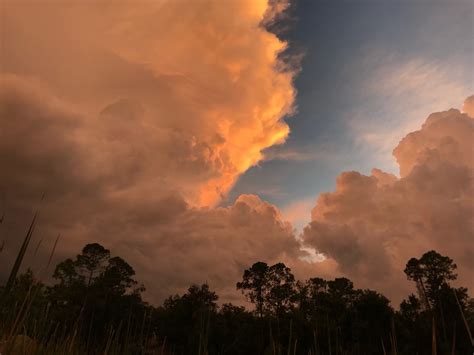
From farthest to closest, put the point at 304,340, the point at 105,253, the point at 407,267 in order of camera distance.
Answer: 1. the point at 105,253
2. the point at 407,267
3. the point at 304,340

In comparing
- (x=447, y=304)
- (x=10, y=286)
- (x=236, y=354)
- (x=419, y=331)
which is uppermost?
(x=447, y=304)

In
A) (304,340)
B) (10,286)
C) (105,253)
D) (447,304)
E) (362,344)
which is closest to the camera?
(10,286)

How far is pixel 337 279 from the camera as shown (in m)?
72.0

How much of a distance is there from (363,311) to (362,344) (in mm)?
8081

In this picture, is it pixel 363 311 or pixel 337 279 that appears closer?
pixel 363 311

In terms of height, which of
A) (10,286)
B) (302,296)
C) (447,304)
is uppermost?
(302,296)

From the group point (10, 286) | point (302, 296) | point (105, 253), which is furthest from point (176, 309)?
point (10, 286)

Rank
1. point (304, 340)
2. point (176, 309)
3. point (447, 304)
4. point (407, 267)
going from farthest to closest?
point (176, 309) < point (407, 267) < point (304, 340) < point (447, 304)

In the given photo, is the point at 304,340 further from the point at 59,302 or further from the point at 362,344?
the point at 59,302

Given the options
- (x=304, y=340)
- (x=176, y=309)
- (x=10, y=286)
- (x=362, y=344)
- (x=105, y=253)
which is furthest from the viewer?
(x=105, y=253)

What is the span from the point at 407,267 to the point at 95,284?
55.3 meters

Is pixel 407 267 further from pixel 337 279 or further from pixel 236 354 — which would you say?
pixel 236 354

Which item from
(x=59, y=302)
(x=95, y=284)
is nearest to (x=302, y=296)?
(x=95, y=284)

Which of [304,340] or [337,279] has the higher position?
[337,279]
